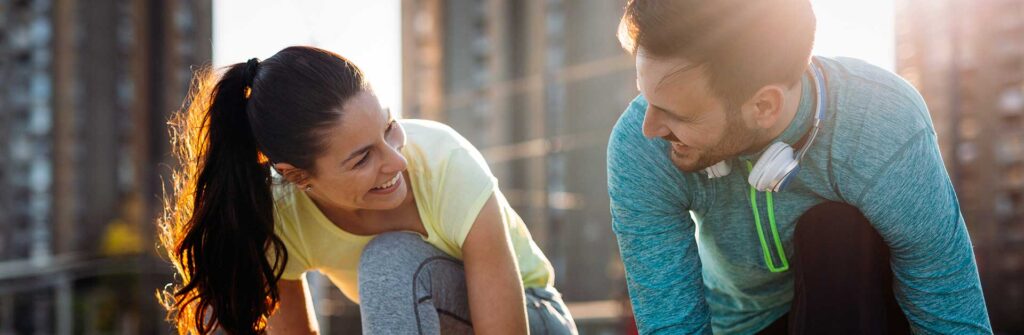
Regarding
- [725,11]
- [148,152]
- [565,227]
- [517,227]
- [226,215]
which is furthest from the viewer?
[148,152]

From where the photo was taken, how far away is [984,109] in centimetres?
1555

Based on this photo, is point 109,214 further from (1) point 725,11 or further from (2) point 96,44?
(1) point 725,11

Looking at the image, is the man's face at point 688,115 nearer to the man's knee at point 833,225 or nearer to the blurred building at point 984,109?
the man's knee at point 833,225

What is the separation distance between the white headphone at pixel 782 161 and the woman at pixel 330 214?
18.2 inches

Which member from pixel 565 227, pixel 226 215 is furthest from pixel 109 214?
pixel 226 215

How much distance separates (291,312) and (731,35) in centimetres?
101

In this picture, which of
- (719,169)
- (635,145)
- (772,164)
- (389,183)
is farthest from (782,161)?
(389,183)

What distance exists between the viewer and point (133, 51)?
33562mm

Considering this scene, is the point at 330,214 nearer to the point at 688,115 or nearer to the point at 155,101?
the point at 688,115

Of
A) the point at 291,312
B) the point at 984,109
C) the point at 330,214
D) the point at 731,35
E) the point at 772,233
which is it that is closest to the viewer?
the point at 731,35

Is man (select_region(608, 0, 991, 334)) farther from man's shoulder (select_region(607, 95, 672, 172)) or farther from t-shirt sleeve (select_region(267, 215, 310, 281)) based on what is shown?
t-shirt sleeve (select_region(267, 215, 310, 281))

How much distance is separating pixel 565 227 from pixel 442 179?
2469 cm

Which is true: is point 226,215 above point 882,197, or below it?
below

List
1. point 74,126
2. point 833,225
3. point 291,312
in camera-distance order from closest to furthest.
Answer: point 833,225 → point 291,312 → point 74,126
